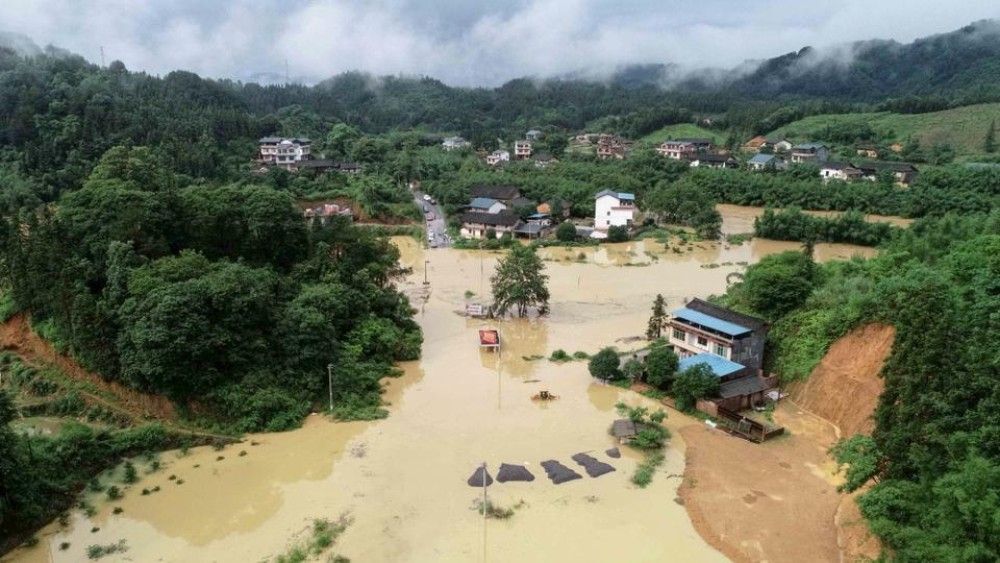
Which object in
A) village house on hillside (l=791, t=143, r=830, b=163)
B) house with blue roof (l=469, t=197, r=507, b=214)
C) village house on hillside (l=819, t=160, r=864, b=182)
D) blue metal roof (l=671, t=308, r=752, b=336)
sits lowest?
blue metal roof (l=671, t=308, r=752, b=336)

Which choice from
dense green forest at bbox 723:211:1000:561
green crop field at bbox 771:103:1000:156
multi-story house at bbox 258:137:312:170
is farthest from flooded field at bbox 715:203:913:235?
multi-story house at bbox 258:137:312:170

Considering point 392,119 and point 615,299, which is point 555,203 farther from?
point 392,119

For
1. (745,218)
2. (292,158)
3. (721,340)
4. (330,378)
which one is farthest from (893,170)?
(330,378)

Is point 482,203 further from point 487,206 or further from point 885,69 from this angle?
point 885,69

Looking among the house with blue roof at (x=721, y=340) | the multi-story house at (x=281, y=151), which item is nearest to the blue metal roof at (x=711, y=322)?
the house with blue roof at (x=721, y=340)

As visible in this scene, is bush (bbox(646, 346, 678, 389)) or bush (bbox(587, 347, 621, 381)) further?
bush (bbox(587, 347, 621, 381))

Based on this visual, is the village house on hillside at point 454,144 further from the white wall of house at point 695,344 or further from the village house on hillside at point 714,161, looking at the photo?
the white wall of house at point 695,344

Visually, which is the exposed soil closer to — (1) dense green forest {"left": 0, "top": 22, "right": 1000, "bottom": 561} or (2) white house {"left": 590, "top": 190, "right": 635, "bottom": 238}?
(1) dense green forest {"left": 0, "top": 22, "right": 1000, "bottom": 561}
